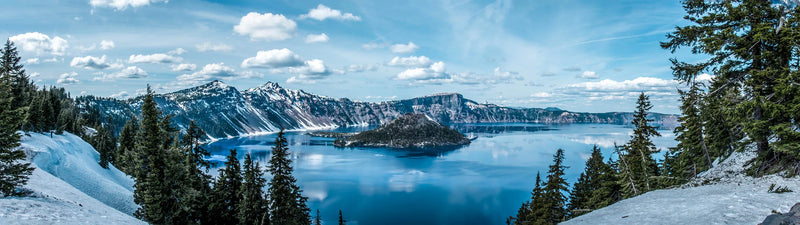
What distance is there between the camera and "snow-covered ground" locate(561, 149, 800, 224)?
973 centimetres

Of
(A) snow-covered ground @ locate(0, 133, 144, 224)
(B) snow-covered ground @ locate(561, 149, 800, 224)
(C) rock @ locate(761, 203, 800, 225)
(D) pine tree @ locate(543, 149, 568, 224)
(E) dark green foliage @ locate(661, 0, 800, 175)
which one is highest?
(E) dark green foliage @ locate(661, 0, 800, 175)

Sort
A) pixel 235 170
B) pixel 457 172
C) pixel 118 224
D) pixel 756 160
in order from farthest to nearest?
pixel 457 172 < pixel 235 170 < pixel 118 224 < pixel 756 160

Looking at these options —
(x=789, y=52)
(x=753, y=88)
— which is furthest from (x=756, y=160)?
(x=789, y=52)

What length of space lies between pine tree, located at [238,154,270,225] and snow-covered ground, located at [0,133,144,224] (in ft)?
28.2

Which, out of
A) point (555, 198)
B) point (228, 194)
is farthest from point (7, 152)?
point (555, 198)

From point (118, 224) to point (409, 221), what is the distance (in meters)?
69.0

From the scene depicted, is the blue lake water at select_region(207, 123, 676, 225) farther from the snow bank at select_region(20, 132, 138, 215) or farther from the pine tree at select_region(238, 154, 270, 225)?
the pine tree at select_region(238, 154, 270, 225)

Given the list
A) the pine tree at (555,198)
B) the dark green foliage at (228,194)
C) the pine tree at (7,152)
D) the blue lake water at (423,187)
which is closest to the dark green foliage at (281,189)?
the dark green foliage at (228,194)

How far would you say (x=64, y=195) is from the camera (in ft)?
73.6

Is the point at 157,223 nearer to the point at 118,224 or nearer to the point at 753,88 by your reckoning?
the point at 118,224

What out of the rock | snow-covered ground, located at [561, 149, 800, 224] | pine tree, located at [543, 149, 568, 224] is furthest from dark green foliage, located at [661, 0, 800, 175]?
pine tree, located at [543, 149, 568, 224]

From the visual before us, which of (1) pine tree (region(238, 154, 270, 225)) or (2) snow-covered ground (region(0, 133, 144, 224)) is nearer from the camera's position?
(2) snow-covered ground (region(0, 133, 144, 224))

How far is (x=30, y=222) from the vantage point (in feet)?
47.7

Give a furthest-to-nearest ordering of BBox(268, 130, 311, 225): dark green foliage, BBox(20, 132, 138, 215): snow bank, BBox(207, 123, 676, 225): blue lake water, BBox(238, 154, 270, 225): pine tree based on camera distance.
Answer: BBox(207, 123, 676, 225): blue lake water < BBox(20, 132, 138, 215): snow bank < BBox(268, 130, 311, 225): dark green foliage < BBox(238, 154, 270, 225): pine tree
